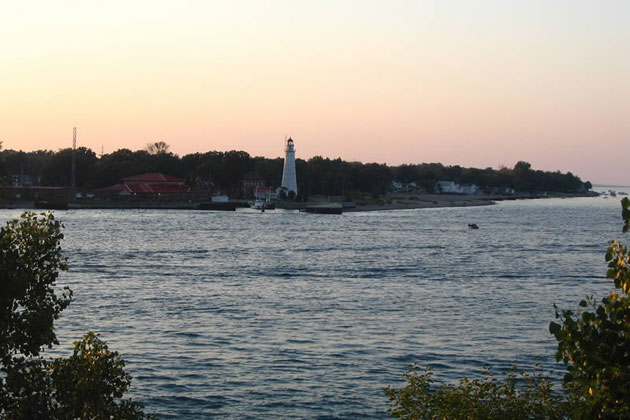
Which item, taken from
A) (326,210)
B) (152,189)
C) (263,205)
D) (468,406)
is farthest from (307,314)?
(152,189)

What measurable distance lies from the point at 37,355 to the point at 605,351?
7718mm

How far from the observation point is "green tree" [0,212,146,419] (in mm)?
11711

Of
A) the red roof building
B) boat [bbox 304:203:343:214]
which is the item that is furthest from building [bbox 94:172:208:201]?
boat [bbox 304:203:343:214]

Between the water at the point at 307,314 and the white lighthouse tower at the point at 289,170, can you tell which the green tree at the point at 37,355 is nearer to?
the water at the point at 307,314

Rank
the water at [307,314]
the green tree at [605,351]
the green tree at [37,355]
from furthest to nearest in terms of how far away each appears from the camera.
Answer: the water at [307,314], the green tree at [37,355], the green tree at [605,351]

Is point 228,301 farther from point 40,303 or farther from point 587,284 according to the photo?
point 40,303

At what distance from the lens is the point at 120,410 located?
39.5 ft

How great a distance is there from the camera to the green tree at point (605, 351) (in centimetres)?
856

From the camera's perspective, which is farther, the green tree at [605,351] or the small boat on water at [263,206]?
the small boat on water at [263,206]

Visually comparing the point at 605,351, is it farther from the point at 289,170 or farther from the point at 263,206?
the point at 289,170

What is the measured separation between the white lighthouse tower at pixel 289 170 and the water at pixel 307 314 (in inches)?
3950

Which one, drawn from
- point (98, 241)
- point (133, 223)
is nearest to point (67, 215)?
point (133, 223)

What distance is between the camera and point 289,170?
184 m

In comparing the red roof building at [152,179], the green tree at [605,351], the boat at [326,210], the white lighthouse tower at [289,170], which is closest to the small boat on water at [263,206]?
the boat at [326,210]
